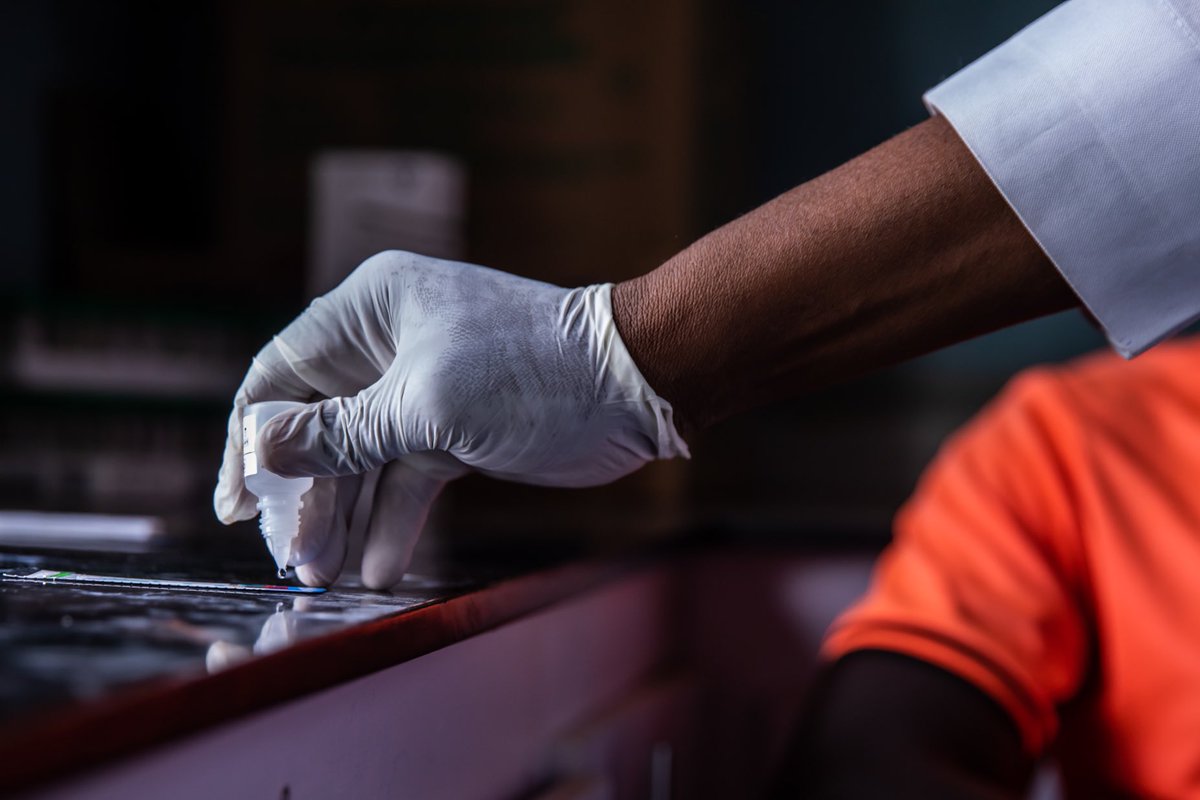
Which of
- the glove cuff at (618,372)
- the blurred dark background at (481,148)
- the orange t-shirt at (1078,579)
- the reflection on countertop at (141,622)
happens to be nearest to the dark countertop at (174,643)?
the reflection on countertop at (141,622)

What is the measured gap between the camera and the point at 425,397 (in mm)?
565

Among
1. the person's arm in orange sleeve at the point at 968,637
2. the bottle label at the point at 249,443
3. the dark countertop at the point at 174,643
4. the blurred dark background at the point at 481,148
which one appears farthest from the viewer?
the blurred dark background at the point at 481,148

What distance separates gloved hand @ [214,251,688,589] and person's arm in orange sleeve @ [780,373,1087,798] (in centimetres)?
45

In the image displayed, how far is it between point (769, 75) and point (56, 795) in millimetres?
1672

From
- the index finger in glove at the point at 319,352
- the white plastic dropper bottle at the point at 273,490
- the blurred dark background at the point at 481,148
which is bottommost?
the white plastic dropper bottle at the point at 273,490

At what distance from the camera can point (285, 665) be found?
1.48 ft

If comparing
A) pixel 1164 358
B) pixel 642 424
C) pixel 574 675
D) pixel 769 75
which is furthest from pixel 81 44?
pixel 1164 358

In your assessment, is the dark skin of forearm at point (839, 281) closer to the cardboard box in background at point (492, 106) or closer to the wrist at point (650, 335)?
the wrist at point (650, 335)

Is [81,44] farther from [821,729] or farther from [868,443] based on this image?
[821,729]

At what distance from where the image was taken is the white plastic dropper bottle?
0.58 metres

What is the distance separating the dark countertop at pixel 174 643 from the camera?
343 millimetres

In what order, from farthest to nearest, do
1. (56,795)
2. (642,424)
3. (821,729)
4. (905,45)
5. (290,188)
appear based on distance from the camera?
(290,188) → (821,729) → (905,45) → (642,424) → (56,795)

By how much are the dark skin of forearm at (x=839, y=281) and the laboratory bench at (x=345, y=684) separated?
188 millimetres

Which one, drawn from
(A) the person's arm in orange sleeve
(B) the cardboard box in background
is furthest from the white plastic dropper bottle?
(B) the cardboard box in background
